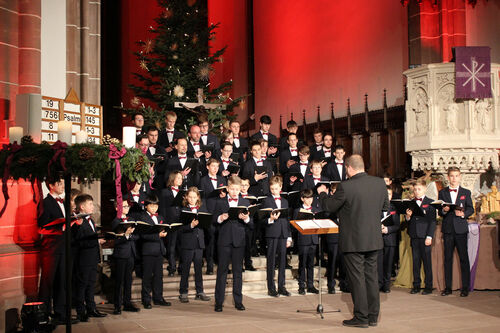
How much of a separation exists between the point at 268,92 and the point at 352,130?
176 inches

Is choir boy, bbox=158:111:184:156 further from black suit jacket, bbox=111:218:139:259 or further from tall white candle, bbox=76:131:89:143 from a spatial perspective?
tall white candle, bbox=76:131:89:143

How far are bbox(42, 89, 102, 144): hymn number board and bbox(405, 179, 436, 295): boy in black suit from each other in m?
4.22

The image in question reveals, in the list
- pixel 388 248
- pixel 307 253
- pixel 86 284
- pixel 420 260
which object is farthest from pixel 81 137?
pixel 420 260

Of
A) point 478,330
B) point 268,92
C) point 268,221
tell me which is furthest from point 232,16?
point 478,330

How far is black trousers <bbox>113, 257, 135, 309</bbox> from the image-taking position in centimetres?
660

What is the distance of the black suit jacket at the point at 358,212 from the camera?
5676mm

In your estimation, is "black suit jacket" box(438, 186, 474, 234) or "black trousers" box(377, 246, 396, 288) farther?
"black trousers" box(377, 246, 396, 288)

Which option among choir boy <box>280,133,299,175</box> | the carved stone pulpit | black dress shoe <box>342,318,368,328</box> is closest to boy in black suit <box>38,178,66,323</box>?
black dress shoe <box>342,318,368,328</box>

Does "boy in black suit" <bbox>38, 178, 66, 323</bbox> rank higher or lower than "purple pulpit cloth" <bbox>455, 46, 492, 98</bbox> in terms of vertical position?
lower

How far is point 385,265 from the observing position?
8.20 meters

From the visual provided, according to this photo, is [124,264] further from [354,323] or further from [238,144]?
[238,144]

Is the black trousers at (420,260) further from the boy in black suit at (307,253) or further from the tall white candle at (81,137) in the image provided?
the tall white candle at (81,137)

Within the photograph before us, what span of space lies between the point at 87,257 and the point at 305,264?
114 inches

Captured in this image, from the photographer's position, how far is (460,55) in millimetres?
9359
